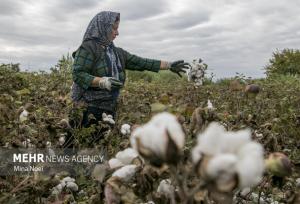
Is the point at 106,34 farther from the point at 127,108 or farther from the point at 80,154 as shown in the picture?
the point at 127,108

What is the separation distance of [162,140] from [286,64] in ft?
68.1

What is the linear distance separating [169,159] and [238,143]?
16 cm

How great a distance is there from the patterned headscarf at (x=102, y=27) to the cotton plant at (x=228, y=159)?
150 inches

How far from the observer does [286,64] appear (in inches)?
833

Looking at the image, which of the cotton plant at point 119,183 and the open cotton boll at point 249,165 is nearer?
the open cotton boll at point 249,165

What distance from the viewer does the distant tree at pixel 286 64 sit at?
826 inches

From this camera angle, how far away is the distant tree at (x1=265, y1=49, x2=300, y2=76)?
826 inches

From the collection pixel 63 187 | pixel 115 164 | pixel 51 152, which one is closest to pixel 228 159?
pixel 115 164

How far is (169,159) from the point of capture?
1152 mm

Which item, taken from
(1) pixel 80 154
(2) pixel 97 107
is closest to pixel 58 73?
(2) pixel 97 107

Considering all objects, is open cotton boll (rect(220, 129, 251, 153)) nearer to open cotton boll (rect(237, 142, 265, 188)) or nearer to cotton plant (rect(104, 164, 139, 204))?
open cotton boll (rect(237, 142, 265, 188))

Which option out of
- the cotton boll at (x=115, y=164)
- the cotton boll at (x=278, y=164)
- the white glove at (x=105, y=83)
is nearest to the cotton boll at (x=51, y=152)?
the white glove at (x=105, y=83)

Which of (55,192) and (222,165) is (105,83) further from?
(222,165)

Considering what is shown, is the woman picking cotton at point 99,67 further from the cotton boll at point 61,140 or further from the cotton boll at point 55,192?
the cotton boll at point 55,192
